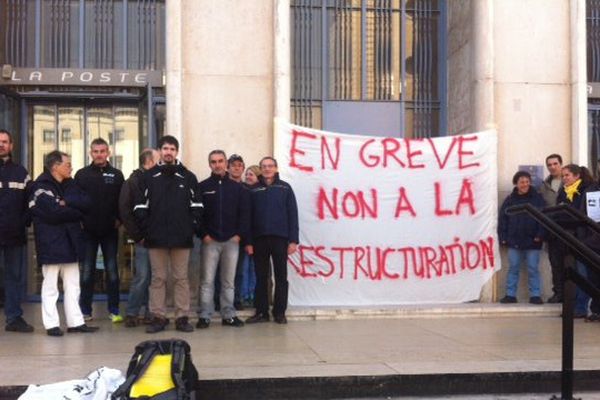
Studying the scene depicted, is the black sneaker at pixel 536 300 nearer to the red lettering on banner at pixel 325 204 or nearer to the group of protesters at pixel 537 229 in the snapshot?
the group of protesters at pixel 537 229

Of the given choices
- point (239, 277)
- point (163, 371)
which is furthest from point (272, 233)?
point (163, 371)

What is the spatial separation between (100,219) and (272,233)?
6.30ft

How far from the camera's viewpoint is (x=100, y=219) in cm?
808

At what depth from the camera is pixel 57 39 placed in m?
9.74

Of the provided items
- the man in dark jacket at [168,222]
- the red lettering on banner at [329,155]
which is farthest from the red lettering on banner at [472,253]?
the man in dark jacket at [168,222]

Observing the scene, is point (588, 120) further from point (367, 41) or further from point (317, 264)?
point (317, 264)

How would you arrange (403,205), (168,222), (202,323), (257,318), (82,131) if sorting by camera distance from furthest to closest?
(82,131) < (403,205) < (257,318) < (202,323) < (168,222)

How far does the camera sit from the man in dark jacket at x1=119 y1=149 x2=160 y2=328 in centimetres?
778

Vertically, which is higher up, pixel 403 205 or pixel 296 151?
pixel 296 151

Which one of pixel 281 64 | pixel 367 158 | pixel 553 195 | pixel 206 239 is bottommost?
pixel 206 239

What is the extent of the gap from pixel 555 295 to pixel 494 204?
1.39 m

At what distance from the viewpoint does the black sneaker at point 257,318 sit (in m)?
8.28

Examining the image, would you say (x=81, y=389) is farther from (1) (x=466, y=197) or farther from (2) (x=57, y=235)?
(1) (x=466, y=197)

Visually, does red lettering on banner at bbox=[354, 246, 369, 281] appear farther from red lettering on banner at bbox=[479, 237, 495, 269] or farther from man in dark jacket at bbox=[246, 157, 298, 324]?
red lettering on banner at bbox=[479, 237, 495, 269]
